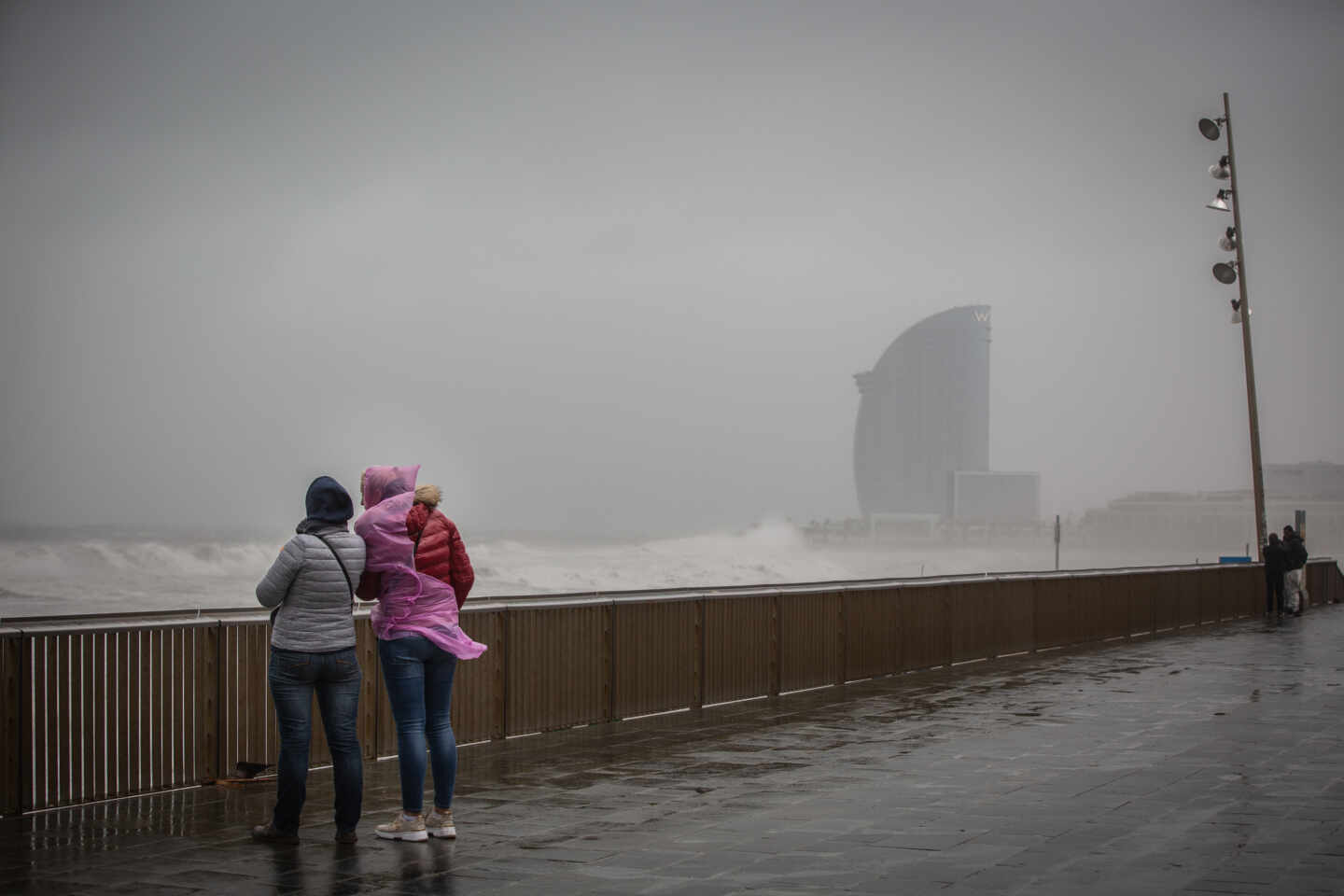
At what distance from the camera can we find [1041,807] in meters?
8.66

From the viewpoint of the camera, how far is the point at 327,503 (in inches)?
307

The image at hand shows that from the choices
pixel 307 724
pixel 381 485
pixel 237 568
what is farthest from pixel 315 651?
pixel 237 568

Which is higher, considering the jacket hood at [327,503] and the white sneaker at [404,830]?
the jacket hood at [327,503]

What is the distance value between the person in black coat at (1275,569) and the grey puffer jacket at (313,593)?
1036 inches

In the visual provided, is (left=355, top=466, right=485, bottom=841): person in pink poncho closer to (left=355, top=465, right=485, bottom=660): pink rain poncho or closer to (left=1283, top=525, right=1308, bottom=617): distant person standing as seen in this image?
(left=355, top=465, right=485, bottom=660): pink rain poncho

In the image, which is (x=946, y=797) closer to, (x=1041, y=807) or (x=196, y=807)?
(x=1041, y=807)

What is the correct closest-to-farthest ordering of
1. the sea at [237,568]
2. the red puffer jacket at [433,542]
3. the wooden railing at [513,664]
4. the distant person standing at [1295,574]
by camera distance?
the red puffer jacket at [433,542], the wooden railing at [513,664], the distant person standing at [1295,574], the sea at [237,568]

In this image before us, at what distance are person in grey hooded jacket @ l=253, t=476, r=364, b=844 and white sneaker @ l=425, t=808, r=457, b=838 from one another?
38cm

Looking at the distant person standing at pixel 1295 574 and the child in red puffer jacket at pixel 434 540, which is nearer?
the child in red puffer jacket at pixel 434 540

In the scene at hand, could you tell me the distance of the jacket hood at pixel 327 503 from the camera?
780 centimetres

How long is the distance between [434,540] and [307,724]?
113cm

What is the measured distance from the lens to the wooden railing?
9.02 meters

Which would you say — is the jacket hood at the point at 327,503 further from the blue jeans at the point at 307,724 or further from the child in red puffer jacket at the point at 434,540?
the blue jeans at the point at 307,724

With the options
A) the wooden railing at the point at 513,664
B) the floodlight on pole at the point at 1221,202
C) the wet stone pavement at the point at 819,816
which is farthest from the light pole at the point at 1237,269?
the wet stone pavement at the point at 819,816
